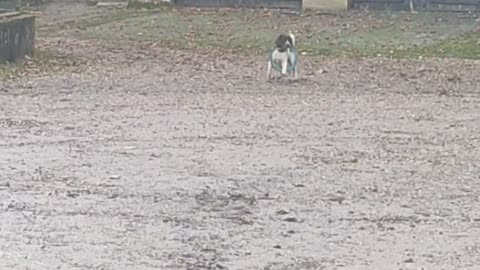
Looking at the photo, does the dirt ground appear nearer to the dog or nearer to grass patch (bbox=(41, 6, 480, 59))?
the dog

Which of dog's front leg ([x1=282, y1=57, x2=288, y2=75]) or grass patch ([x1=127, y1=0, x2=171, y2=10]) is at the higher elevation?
dog's front leg ([x1=282, y1=57, x2=288, y2=75])

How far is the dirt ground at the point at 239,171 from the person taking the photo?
5.51 meters

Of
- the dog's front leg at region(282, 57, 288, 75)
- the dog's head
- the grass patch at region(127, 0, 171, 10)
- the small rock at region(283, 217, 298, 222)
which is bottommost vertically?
the grass patch at region(127, 0, 171, 10)

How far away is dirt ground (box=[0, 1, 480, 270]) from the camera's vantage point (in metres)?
5.51

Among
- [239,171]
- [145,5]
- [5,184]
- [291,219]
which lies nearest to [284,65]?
[239,171]

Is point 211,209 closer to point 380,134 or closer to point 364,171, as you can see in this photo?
point 364,171

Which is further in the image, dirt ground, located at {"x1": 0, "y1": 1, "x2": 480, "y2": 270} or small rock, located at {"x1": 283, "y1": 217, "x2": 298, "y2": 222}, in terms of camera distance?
small rock, located at {"x1": 283, "y1": 217, "x2": 298, "y2": 222}

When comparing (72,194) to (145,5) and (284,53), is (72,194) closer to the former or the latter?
(284,53)

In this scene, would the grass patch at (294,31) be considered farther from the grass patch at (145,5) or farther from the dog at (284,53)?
the dog at (284,53)

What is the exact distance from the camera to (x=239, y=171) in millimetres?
7309

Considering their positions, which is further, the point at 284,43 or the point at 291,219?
the point at 284,43

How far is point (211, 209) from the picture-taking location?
6301mm

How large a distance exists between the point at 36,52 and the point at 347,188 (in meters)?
7.87

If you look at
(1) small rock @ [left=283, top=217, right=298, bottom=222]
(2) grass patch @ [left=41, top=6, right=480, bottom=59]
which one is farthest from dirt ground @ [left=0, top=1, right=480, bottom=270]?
(2) grass patch @ [left=41, top=6, right=480, bottom=59]
